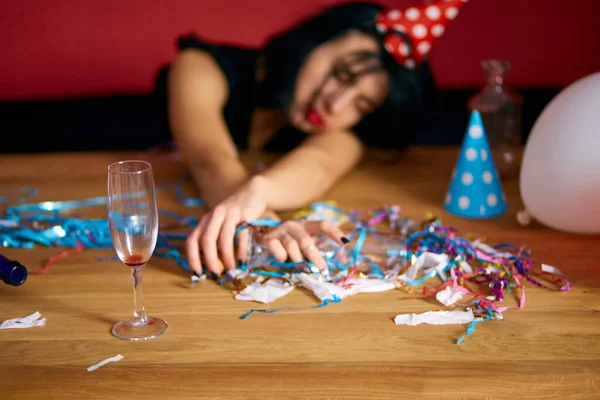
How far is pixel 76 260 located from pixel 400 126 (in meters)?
1.08

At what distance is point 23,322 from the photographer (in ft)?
3.49

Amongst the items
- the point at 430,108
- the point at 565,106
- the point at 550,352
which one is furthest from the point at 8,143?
the point at 550,352

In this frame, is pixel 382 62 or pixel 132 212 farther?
pixel 382 62

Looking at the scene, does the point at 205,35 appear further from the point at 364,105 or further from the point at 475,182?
the point at 475,182

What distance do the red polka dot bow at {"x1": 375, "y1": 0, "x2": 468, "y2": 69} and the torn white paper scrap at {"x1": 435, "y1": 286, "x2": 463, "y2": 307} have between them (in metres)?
0.93

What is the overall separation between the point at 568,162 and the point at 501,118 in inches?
21.6

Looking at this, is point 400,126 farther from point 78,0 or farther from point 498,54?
point 78,0

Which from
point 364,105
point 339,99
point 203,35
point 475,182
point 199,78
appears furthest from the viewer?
point 203,35

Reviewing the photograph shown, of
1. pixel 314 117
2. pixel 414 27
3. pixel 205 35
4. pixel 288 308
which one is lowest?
pixel 288 308

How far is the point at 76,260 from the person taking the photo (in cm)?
131

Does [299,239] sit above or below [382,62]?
below

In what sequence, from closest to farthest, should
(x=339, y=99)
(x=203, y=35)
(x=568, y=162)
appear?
(x=568, y=162) < (x=339, y=99) < (x=203, y=35)

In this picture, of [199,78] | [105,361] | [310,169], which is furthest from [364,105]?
[105,361]

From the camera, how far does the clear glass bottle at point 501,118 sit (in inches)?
70.7
